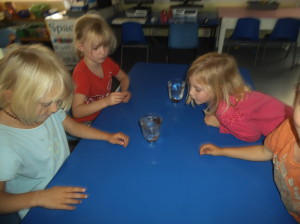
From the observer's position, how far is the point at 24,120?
78 cm

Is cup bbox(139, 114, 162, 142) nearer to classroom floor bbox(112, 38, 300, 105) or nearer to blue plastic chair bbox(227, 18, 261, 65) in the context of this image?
classroom floor bbox(112, 38, 300, 105)

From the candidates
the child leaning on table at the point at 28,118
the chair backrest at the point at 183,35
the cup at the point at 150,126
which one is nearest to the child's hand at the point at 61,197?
the child leaning on table at the point at 28,118

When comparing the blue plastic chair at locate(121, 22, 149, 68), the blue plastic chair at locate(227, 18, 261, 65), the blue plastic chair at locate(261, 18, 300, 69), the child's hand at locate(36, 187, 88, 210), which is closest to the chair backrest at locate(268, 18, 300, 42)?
the blue plastic chair at locate(261, 18, 300, 69)

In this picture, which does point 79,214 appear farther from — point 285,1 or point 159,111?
point 285,1

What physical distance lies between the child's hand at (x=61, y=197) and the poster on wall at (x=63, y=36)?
3.04m

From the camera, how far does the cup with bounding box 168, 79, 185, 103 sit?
1.36 metres

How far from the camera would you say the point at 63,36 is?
3369 millimetres

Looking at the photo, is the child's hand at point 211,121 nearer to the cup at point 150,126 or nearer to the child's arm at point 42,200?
the cup at point 150,126

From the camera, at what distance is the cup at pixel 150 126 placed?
1.03 meters

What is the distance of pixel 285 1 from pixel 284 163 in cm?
452

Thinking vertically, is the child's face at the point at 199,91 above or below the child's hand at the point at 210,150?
above

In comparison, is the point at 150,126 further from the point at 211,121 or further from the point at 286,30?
the point at 286,30

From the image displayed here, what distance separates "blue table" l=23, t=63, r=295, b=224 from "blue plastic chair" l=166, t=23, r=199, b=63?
8.04 ft

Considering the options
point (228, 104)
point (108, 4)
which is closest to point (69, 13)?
point (108, 4)
